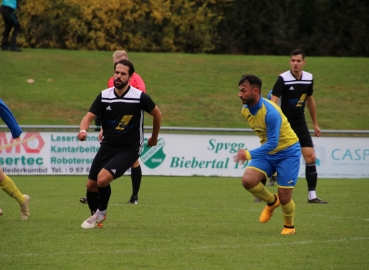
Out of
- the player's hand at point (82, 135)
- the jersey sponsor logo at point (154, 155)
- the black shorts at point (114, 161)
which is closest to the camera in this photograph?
the player's hand at point (82, 135)

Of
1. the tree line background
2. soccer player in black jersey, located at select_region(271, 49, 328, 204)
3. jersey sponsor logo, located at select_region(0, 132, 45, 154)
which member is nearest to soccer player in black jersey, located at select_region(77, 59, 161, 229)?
soccer player in black jersey, located at select_region(271, 49, 328, 204)

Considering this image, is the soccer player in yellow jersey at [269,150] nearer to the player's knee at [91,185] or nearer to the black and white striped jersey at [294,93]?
the player's knee at [91,185]

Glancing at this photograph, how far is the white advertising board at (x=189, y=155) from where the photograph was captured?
17.6 m

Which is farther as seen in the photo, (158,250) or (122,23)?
(122,23)

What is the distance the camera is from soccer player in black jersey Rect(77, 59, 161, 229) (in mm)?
8320

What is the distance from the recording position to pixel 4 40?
87.5 feet

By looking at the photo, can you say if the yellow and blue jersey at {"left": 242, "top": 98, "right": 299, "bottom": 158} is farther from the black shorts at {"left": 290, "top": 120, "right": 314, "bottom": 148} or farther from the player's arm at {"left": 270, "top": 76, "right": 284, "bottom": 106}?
the black shorts at {"left": 290, "top": 120, "right": 314, "bottom": 148}

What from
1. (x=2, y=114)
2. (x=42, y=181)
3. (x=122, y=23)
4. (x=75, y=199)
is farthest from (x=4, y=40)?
(x=2, y=114)

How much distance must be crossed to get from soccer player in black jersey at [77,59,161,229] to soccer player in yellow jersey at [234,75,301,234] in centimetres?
112

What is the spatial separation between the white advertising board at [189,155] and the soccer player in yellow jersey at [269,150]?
9309 mm

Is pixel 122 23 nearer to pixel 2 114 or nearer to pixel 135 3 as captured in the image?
pixel 135 3

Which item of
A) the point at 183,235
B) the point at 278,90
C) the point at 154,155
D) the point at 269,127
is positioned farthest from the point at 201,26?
the point at 183,235

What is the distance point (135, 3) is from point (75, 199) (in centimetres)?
2194

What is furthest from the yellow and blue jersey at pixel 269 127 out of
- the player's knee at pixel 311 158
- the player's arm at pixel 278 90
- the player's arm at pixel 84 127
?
the player's knee at pixel 311 158
